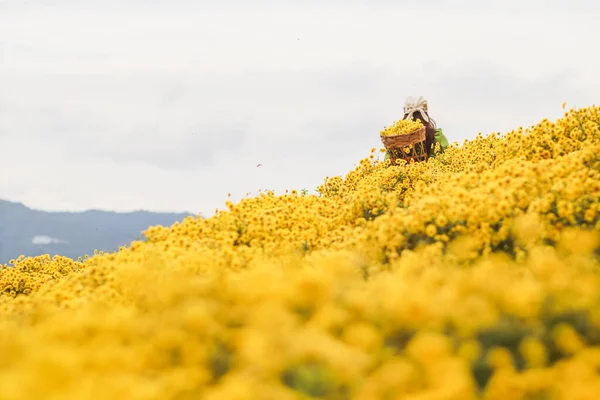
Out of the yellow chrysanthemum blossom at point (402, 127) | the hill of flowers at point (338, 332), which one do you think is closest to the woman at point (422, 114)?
the yellow chrysanthemum blossom at point (402, 127)

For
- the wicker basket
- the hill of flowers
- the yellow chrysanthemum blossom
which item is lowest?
the hill of flowers

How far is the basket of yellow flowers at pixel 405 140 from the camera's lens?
1571 cm

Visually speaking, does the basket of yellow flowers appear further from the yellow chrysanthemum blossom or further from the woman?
the woman

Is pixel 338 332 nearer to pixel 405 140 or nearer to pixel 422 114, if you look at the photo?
pixel 405 140

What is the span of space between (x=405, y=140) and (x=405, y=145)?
0.14 m

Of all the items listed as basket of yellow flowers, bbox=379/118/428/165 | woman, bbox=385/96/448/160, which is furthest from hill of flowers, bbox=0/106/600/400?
woman, bbox=385/96/448/160

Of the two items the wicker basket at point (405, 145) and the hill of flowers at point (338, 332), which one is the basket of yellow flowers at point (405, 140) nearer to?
the wicker basket at point (405, 145)

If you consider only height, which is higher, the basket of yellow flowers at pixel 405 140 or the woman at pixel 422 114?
the woman at pixel 422 114

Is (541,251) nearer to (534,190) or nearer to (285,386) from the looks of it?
(534,190)

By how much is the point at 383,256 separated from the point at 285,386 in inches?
134

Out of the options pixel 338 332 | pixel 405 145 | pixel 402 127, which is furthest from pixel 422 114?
pixel 338 332

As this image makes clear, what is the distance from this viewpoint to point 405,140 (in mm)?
15742

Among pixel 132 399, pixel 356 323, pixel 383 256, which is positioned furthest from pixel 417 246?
pixel 132 399

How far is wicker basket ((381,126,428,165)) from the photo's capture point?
1571 centimetres
